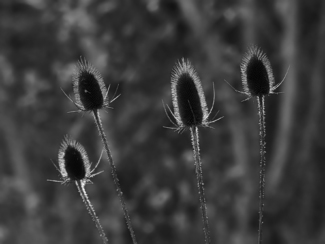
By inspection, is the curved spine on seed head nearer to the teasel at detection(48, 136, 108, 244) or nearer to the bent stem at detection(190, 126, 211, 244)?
the teasel at detection(48, 136, 108, 244)

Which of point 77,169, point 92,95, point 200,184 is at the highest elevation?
point 92,95

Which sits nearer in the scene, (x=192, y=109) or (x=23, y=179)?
(x=192, y=109)

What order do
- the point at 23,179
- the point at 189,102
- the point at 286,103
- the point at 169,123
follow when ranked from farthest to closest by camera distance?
the point at 23,179 → the point at 169,123 → the point at 286,103 → the point at 189,102

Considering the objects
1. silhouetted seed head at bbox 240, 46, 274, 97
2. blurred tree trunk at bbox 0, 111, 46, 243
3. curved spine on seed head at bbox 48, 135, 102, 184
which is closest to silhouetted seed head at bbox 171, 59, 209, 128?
silhouetted seed head at bbox 240, 46, 274, 97

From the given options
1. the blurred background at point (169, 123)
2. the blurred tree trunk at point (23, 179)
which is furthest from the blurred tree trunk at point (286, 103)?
the blurred tree trunk at point (23, 179)

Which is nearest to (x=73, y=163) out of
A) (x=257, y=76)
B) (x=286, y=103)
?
(x=257, y=76)

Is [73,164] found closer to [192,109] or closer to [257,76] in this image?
[192,109]

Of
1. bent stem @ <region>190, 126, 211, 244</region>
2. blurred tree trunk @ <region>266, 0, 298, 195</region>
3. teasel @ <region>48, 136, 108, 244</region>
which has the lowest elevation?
bent stem @ <region>190, 126, 211, 244</region>
